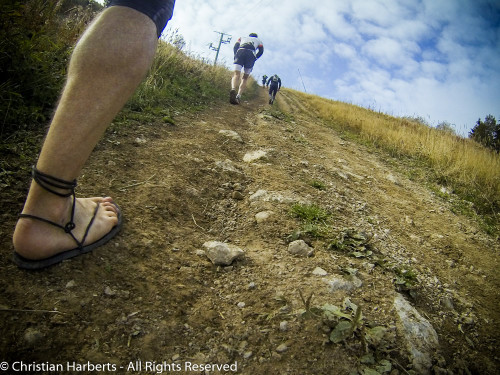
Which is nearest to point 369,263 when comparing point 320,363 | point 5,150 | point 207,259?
point 320,363

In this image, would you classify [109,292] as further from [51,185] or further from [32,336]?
[51,185]

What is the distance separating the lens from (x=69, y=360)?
84cm

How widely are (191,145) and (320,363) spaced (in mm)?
2257

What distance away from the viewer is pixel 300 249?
1.59m

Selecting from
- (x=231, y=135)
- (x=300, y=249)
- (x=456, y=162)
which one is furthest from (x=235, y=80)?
(x=300, y=249)

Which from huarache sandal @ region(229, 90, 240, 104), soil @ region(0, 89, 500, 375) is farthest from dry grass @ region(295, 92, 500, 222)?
huarache sandal @ region(229, 90, 240, 104)

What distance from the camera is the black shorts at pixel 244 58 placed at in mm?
7145

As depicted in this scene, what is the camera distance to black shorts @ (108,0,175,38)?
1.03m

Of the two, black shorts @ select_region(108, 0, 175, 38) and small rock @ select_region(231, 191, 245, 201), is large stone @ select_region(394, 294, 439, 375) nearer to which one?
small rock @ select_region(231, 191, 245, 201)

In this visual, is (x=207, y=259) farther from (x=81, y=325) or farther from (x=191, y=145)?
(x=191, y=145)

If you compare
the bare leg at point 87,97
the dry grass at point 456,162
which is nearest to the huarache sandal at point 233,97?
the dry grass at point 456,162

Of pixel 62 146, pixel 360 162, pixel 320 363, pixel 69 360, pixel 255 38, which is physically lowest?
pixel 69 360

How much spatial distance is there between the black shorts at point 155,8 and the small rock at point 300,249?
1.25 m

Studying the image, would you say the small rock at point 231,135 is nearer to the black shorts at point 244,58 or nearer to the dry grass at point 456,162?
the dry grass at point 456,162
